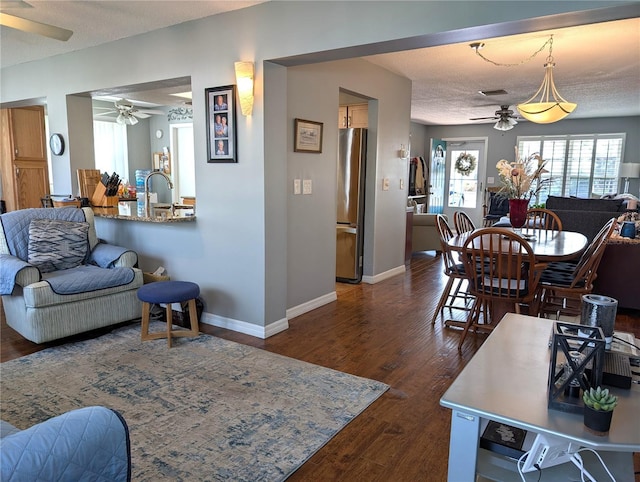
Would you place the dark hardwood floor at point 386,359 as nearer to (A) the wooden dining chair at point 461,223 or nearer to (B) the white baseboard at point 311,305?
(B) the white baseboard at point 311,305

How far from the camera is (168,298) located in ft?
10.3

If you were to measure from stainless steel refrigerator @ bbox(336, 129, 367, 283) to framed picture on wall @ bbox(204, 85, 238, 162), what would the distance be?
6.34 ft

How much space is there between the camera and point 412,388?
2691 mm

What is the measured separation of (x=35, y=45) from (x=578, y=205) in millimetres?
6557

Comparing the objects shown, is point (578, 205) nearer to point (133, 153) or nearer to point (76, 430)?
point (76, 430)

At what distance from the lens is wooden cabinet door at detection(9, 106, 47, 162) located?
20.9 feet

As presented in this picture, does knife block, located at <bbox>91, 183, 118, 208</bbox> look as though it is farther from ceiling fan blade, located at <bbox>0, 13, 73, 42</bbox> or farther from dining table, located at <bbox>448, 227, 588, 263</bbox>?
dining table, located at <bbox>448, 227, 588, 263</bbox>

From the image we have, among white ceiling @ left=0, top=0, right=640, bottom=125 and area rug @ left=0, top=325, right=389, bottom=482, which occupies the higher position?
white ceiling @ left=0, top=0, right=640, bottom=125

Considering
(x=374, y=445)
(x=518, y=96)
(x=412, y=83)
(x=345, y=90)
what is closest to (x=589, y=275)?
(x=374, y=445)

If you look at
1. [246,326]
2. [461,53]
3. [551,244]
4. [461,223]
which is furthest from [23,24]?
[551,244]

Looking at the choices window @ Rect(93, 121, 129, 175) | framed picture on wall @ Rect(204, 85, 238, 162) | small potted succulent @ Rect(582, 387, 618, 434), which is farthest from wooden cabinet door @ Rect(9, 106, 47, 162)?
small potted succulent @ Rect(582, 387, 618, 434)

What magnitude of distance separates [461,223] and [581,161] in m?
6.02

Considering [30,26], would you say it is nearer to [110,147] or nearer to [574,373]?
[574,373]

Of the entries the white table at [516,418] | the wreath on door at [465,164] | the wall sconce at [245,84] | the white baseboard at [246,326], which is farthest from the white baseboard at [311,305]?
the wreath on door at [465,164]
